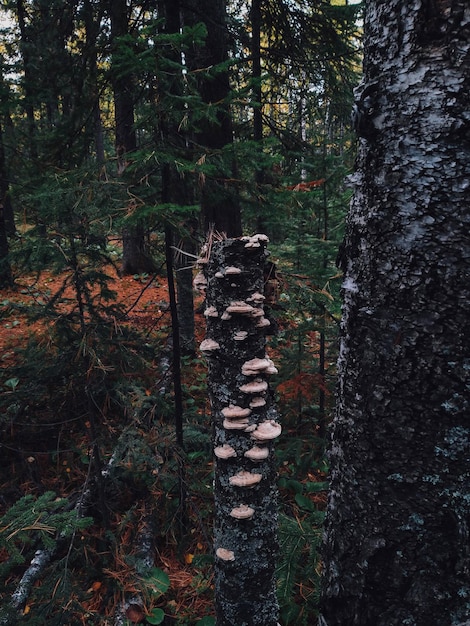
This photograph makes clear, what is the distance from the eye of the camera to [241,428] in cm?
187

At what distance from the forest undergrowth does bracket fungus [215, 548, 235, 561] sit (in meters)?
0.82

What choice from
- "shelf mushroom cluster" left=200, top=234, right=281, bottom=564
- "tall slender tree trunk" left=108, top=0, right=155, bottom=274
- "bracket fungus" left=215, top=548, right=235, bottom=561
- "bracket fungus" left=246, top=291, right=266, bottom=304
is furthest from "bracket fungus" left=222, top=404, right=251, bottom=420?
"tall slender tree trunk" left=108, top=0, right=155, bottom=274

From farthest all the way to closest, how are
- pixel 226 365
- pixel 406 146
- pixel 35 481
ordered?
pixel 35 481 < pixel 226 365 < pixel 406 146

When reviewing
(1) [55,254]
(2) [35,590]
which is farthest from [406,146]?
(2) [35,590]

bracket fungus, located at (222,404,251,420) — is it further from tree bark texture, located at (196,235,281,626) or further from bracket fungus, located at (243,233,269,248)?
bracket fungus, located at (243,233,269,248)

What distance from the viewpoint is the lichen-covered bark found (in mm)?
1011

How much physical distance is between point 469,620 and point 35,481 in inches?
176

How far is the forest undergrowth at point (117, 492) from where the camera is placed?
2883mm

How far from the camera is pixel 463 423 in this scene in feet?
3.51

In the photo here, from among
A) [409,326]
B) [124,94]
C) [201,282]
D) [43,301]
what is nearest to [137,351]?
[124,94]

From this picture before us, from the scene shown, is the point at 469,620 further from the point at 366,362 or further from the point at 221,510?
the point at 221,510

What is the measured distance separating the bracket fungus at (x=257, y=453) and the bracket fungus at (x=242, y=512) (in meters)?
0.26

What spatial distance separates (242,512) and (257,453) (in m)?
0.33

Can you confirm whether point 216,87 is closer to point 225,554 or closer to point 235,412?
point 235,412
